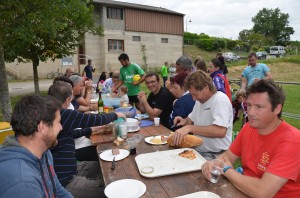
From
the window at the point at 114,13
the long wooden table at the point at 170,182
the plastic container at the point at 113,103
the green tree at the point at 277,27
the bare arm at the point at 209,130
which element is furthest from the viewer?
the green tree at the point at 277,27

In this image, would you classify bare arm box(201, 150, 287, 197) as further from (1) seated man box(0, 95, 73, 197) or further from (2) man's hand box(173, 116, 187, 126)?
(2) man's hand box(173, 116, 187, 126)

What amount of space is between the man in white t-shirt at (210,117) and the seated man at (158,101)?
0.95 meters

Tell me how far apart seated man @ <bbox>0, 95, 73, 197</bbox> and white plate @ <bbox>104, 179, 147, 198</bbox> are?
1.34ft

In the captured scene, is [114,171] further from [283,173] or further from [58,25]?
[58,25]

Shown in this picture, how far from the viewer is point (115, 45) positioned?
25297mm

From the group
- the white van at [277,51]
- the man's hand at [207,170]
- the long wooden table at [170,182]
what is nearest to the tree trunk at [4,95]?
the long wooden table at [170,182]

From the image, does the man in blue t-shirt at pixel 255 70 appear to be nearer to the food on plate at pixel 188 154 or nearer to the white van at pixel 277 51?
the food on plate at pixel 188 154

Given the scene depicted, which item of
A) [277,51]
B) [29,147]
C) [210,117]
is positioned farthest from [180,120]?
[277,51]

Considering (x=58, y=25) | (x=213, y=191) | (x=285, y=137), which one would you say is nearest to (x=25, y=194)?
(x=213, y=191)

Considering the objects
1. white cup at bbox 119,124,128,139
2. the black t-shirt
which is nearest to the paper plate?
the black t-shirt

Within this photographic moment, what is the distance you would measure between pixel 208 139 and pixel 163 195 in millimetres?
1299

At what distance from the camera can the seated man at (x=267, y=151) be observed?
159 centimetres

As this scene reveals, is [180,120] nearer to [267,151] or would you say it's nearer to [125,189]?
[267,151]

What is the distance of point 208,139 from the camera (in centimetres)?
280
